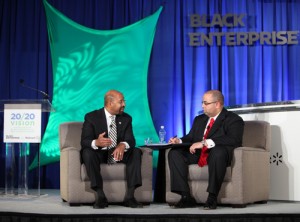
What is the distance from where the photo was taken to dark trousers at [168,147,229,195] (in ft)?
16.2

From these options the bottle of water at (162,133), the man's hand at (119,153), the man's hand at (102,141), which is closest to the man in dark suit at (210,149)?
the man's hand at (119,153)

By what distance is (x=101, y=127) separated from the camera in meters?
5.55

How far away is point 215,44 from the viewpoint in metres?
7.87

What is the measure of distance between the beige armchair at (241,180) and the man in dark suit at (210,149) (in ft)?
0.26

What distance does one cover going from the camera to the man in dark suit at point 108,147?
5.14 meters

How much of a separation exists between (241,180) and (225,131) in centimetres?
49

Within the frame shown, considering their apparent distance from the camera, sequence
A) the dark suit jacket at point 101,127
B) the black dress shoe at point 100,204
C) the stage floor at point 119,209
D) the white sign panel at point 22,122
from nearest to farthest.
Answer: the stage floor at point 119,209 < the black dress shoe at point 100,204 < the dark suit jacket at point 101,127 < the white sign panel at point 22,122

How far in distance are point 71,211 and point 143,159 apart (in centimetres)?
94

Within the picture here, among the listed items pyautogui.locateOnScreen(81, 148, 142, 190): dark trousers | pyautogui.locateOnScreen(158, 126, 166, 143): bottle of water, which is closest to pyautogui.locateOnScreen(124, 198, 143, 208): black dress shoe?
pyautogui.locateOnScreen(81, 148, 142, 190): dark trousers

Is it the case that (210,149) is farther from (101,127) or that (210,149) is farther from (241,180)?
(101,127)

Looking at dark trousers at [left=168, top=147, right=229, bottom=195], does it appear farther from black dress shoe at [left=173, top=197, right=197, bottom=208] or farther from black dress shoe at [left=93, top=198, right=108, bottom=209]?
black dress shoe at [left=93, top=198, right=108, bottom=209]

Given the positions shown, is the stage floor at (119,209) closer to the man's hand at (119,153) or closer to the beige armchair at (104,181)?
the beige armchair at (104,181)

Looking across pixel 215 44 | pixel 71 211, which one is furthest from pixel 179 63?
pixel 71 211

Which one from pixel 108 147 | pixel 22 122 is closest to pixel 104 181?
pixel 108 147
